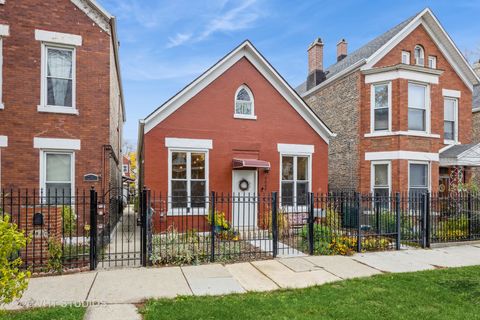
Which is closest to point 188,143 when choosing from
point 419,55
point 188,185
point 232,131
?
point 188,185

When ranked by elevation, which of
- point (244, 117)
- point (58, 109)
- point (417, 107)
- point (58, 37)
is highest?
point (58, 37)

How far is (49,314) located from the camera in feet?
17.2

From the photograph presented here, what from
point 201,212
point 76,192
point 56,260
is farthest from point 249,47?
point 56,260

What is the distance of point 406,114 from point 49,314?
49.6 ft

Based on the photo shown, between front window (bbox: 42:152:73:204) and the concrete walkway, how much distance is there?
14.5ft

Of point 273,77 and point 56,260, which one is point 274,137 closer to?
point 273,77

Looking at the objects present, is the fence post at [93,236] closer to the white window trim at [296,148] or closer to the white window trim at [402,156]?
the white window trim at [296,148]

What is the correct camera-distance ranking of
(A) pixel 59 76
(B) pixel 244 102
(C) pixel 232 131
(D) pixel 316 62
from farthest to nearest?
1. (D) pixel 316 62
2. (B) pixel 244 102
3. (C) pixel 232 131
4. (A) pixel 59 76

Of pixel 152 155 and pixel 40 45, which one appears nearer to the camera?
pixel 40 45

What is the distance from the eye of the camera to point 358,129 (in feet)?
53.5

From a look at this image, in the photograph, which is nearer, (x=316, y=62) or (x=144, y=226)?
(x=144, y=226)

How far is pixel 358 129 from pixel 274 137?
4893 mm

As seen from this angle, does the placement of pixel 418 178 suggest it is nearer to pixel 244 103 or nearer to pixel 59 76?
pixel 244 103

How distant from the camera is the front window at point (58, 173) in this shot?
10.9m
